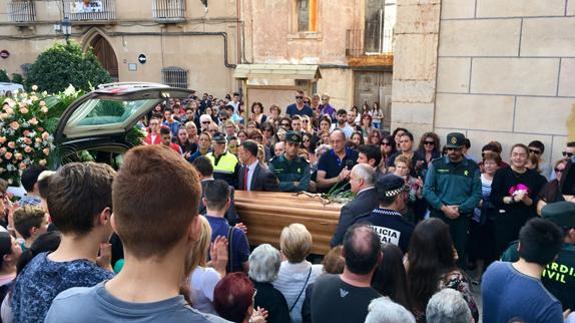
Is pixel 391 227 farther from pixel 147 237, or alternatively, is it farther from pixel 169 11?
pixel 169 11

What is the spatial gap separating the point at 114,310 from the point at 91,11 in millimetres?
23510

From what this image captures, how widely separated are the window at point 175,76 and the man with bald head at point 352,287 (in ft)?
63.6

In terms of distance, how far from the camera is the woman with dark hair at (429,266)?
116 inches

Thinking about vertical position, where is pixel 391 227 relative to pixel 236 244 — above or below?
above

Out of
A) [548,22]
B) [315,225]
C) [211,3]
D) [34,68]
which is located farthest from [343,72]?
[315,225]

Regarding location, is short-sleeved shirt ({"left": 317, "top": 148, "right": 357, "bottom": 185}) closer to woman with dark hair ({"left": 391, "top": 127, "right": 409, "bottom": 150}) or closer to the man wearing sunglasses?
woman with dark hair ({"left": 391, "top": 127, "right": 409, "bottom": 150})

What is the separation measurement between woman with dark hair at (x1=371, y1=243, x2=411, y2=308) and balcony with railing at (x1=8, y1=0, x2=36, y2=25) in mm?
24770

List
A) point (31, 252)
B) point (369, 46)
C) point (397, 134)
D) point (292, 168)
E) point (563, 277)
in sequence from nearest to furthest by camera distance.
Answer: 1. point (31, 252)
2. point (563, 277)
3. point (292, 168)
4. point (397, 134)
5. point (369, 46)

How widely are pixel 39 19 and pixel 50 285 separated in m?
25.0

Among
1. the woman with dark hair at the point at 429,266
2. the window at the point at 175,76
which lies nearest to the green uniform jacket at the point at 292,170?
the woman with dark hair at the point at 429,266

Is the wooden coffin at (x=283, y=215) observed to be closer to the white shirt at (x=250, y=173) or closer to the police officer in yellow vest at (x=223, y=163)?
the white shirt at (x=250, y=173)

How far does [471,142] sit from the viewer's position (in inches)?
262

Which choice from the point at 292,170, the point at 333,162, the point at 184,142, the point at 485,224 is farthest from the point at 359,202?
the point at 184,142

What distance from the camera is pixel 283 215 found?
5.22m
